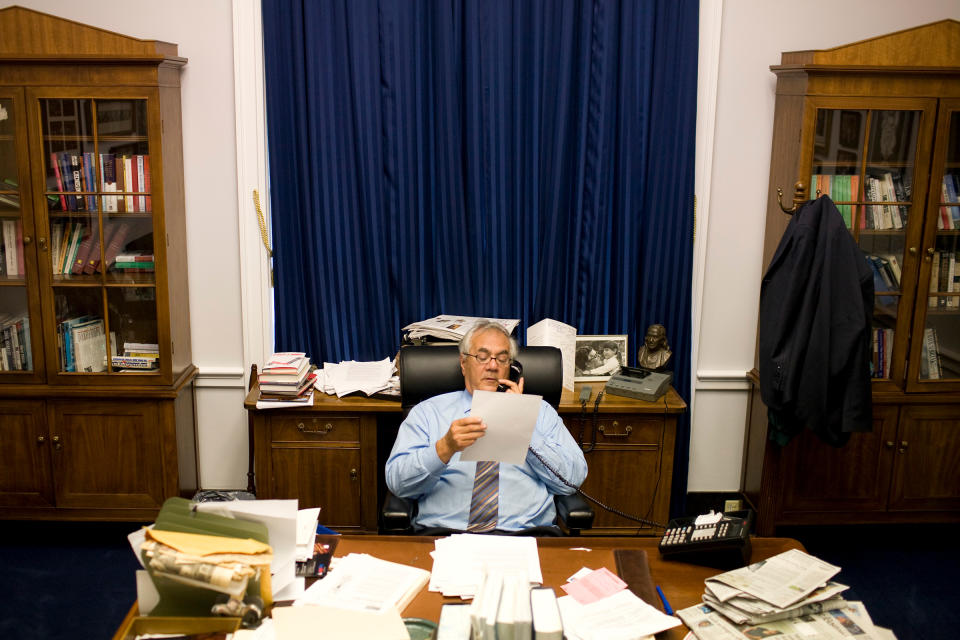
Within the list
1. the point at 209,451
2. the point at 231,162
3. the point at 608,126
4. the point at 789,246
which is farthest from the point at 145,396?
the point at 789,246

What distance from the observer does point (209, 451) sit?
11.6ft

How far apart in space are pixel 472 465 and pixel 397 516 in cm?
27

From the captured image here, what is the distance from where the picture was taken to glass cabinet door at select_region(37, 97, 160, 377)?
9.88ft

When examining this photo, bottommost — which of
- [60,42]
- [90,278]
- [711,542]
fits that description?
[711,542]

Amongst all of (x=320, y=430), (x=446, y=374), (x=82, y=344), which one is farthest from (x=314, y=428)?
(x=82, y=344)

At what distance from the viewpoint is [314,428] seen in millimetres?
3064

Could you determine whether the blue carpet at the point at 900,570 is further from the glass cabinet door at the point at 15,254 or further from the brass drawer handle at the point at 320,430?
the glass cabinet door at the point at 15,254

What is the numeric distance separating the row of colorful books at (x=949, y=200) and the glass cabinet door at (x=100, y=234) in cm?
314

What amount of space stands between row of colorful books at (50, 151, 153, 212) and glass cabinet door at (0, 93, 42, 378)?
0.44ft

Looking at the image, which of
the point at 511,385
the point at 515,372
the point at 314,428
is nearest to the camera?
the point at 511,385

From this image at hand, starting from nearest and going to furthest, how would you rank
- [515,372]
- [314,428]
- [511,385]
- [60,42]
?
[511,385]
[515,372]
[60,42]
[314,428]

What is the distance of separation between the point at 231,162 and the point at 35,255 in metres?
0.84

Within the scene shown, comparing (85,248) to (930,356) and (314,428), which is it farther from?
(930,356)

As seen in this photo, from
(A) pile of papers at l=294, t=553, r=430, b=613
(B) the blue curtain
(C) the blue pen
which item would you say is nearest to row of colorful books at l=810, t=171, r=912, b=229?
(B) the blue curtain
